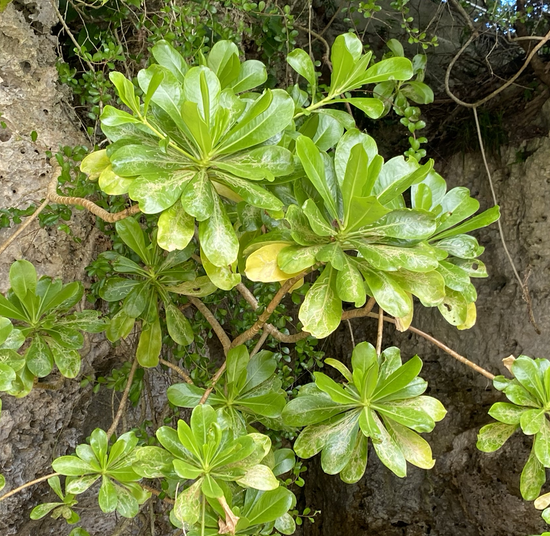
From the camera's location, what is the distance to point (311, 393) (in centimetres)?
96

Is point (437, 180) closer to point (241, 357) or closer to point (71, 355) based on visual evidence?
point (241, 357)

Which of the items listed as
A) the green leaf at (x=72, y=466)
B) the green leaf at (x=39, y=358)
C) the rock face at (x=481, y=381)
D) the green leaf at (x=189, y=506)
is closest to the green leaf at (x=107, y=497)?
the green leaf at (x=72, y=466)

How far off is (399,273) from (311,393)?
0.31m

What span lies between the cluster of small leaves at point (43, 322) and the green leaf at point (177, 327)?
15 centimetres

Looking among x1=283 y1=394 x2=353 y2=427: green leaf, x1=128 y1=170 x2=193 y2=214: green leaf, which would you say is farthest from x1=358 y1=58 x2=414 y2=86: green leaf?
x1=283 y1=394 x2=353 y2=427: green leaf

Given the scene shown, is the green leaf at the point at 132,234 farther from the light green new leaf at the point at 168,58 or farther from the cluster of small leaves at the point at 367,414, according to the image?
the cluster of small leaves at the point at 367,414

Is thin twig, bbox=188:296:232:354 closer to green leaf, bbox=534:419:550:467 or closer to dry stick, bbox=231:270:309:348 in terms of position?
dry stick, bbox=231:270:309:348

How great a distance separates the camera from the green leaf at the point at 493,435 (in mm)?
992

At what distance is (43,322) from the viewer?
1.04 metres

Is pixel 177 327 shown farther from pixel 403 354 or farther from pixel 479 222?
pixel 403 354

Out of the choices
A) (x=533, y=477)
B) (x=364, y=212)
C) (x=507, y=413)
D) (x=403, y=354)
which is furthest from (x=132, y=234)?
(x=403, y=354)

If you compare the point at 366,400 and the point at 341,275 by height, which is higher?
the point at 341,275

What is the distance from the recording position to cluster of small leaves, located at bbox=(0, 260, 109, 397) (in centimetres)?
100

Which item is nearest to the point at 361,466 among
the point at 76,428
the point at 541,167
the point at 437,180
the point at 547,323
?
the point at 437,180
